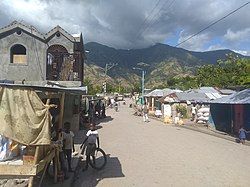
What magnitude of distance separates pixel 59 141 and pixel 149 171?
3.58 m

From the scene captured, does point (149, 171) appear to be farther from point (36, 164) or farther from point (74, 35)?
point (74, 35)

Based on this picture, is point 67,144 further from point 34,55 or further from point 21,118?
point 34,55

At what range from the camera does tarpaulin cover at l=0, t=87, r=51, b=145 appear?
790 centimetres

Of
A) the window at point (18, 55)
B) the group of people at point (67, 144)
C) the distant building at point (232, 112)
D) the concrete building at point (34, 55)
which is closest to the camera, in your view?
the group of people at point (67, 144)

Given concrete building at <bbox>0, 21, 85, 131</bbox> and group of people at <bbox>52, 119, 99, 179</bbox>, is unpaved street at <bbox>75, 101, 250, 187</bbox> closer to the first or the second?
group of people at <bbox>52, 119, 99, 179</bbox>

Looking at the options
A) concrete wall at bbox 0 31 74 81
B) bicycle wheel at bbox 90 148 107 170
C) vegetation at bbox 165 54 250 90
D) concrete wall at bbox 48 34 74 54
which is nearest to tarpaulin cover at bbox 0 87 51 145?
bicycle wheel at bbox 90 148 107 170

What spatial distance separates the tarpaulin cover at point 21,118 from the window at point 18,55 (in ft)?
71.4

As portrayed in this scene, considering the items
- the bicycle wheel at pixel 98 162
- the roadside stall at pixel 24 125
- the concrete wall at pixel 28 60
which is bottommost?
the bicycle wheel at pixel 98 162

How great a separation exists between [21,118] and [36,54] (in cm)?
2139

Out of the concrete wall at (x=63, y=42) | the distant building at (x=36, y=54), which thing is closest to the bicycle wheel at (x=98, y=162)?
the distant building at (x=36, y=54)

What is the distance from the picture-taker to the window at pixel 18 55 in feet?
Result: 95.1

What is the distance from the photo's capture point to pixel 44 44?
94.7 feet

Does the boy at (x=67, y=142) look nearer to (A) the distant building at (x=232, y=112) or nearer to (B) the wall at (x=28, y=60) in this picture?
(A) the distant building at (x=232, y=112)

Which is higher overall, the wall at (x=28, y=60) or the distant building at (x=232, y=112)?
the wall at (x=28, y=60)
